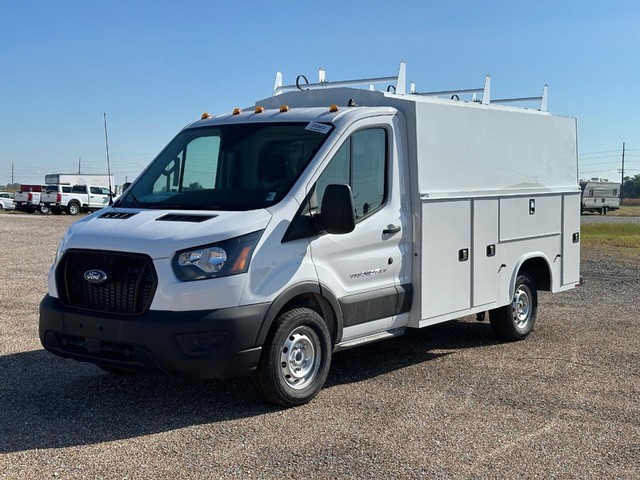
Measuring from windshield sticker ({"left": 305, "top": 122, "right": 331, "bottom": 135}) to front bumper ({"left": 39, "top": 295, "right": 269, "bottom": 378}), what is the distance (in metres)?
1.71

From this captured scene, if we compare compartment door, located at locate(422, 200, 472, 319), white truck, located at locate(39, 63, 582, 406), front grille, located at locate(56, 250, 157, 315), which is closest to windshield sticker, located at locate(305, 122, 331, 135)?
white truck, located at locate(39, 63, 582, 406)

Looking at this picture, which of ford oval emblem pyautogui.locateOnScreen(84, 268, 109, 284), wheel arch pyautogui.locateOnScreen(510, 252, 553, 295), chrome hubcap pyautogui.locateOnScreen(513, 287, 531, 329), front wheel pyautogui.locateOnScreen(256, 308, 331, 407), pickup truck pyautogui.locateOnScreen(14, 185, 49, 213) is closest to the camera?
ford oval emblem pyautogui.locateOnScreen(84, 268, 109, 284)

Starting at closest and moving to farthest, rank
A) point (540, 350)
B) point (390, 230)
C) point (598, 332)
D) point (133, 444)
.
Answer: point (133, 444), point (390, 230), point (540, 350), point (598, 332)

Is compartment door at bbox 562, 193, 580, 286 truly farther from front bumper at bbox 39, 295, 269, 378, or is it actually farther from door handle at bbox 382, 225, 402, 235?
front bumper at bbox 39, 295, 269, 378

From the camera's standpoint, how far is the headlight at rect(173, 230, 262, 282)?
5.85m

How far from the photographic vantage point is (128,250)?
235 inches

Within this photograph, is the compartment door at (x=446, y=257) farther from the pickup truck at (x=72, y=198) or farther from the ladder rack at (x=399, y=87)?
the pickup truck at (x=72, y=198)

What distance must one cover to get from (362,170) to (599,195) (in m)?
57.8

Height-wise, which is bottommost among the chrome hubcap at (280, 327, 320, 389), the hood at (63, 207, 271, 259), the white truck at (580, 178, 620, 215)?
the white truck at (580, 178, 620, 215)

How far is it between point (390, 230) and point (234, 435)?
2.49m

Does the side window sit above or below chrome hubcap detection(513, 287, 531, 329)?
above

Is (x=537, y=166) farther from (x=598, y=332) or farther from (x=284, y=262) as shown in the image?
(x=284, y=262)

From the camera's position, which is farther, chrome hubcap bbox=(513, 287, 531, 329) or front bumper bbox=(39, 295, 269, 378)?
chrome hubcap bbox=(513, 287, 531, 329)

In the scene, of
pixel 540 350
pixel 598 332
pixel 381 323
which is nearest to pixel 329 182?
pixel 381 323
